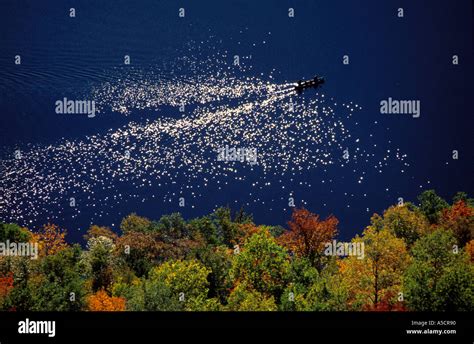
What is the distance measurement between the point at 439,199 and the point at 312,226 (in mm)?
12630

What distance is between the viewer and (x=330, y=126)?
4047 cm

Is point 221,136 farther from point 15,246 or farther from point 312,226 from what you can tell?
point 15,246

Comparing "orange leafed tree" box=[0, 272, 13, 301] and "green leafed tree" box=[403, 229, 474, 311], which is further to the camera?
"orange leafed tree" box=[0, 272, 13, 301]

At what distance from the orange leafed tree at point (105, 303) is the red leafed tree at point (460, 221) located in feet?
76.1

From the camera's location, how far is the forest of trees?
27.5m

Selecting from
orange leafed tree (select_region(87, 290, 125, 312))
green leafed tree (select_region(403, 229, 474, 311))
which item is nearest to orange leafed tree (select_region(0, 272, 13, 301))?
orange leafed tree (select_region(87, 290, 125, 312))

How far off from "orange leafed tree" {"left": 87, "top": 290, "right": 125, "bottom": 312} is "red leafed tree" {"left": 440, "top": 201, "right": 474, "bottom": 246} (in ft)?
76.1

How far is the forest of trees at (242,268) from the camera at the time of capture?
2750 cm

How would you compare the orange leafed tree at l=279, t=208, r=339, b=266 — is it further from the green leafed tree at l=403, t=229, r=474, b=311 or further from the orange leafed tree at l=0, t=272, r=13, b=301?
the orange leafed tree at l=0, t=272, r=13, b=301

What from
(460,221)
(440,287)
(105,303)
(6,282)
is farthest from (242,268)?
(460,221)

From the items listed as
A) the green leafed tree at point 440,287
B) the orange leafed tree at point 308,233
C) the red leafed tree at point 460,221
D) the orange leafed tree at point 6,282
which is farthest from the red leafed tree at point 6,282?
the red leafed tree at point 460,221

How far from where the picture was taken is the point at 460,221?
42.1m

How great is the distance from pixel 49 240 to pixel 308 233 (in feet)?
58.2

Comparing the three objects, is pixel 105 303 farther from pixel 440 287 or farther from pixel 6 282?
pixel 440 287
